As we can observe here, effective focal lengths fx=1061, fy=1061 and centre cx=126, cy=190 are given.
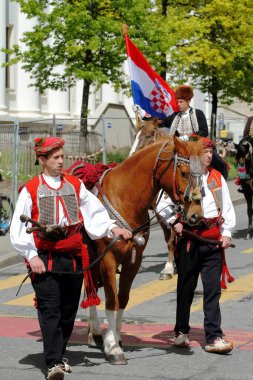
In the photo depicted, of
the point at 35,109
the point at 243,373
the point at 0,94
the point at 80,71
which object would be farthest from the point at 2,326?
the point at 35,109

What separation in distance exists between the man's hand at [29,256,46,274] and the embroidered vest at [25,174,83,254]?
21cm

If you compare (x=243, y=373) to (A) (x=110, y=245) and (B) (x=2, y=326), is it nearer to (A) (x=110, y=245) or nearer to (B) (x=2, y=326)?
(A) (x=110, y=245)

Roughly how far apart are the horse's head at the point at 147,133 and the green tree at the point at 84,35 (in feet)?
48.2

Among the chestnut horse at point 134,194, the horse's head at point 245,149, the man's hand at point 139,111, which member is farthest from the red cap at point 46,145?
the horse's head at point 245,149

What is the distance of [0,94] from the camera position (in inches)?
1452

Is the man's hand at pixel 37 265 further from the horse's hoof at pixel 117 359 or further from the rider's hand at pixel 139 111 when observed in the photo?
the rider's hand at pixel 139 111

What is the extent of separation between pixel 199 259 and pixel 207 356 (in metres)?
0.86

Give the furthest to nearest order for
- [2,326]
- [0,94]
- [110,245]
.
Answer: [0,94] → [2,326] → [110,245]

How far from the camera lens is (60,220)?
8180 mm

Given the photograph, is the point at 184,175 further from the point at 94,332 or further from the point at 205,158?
the point at 94,332

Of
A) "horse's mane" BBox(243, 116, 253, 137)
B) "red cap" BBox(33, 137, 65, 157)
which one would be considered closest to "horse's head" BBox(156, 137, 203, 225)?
"red cap" BBox(33, 137, 65, 157)

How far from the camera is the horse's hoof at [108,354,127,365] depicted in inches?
345

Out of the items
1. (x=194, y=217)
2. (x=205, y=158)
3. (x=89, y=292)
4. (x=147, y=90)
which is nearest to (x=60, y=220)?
(x=89, y=292)

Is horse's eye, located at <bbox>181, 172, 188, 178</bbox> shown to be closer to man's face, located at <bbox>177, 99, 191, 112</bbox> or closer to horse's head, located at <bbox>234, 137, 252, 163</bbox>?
man's face, located at <bbox>177, 99, 191, 112</bbox>
